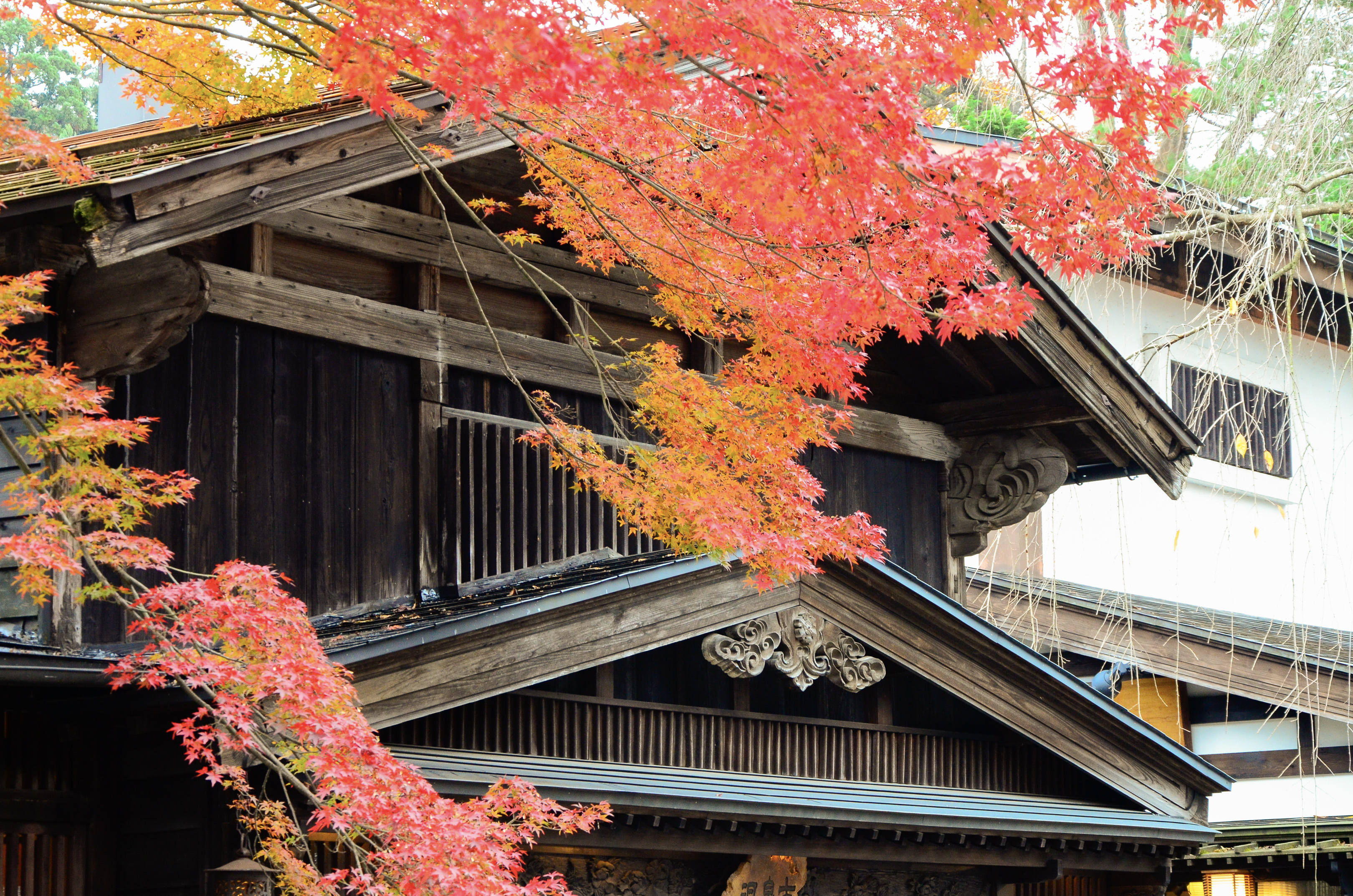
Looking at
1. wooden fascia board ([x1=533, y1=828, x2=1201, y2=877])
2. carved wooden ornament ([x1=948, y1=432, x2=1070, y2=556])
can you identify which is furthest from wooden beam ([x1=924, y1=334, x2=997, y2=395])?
wooden fascia board ([x1=533, y1=828, x2=1201, y2=877])

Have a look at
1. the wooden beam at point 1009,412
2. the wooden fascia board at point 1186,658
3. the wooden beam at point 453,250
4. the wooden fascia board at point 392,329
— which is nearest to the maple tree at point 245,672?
the wooden fascia board at point 392,329

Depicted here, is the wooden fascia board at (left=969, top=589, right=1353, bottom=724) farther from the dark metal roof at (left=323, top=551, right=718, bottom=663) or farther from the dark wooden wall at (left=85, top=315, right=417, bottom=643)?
the dark wooden wall at (left=85, top=315, right=417, bottom=643)

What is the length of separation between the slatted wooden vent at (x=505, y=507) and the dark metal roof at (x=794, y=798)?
1557 millimetres

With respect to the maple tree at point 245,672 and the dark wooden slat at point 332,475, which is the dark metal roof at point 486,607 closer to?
the dark wooden slat at point 332,475

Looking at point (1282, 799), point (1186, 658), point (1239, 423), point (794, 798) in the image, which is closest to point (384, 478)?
point (794, 798)

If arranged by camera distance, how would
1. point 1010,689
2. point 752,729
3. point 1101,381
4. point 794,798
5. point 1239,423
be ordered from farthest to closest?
point 1239,423
point 1101,381
point 1010,689
point 752,729
point 794,798

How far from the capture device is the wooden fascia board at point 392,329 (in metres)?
8.71

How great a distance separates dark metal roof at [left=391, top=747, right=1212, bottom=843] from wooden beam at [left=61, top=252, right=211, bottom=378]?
8.15ft

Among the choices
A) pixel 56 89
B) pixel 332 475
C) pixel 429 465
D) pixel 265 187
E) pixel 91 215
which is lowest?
pixel 332 475

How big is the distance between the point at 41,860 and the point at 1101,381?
870 centimetres

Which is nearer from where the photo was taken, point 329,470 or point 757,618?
point 329,470

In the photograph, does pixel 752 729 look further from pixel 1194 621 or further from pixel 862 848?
pixel 1194 621

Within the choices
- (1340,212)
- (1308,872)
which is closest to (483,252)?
(1340,212)

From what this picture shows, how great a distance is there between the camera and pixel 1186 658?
15.4 m
